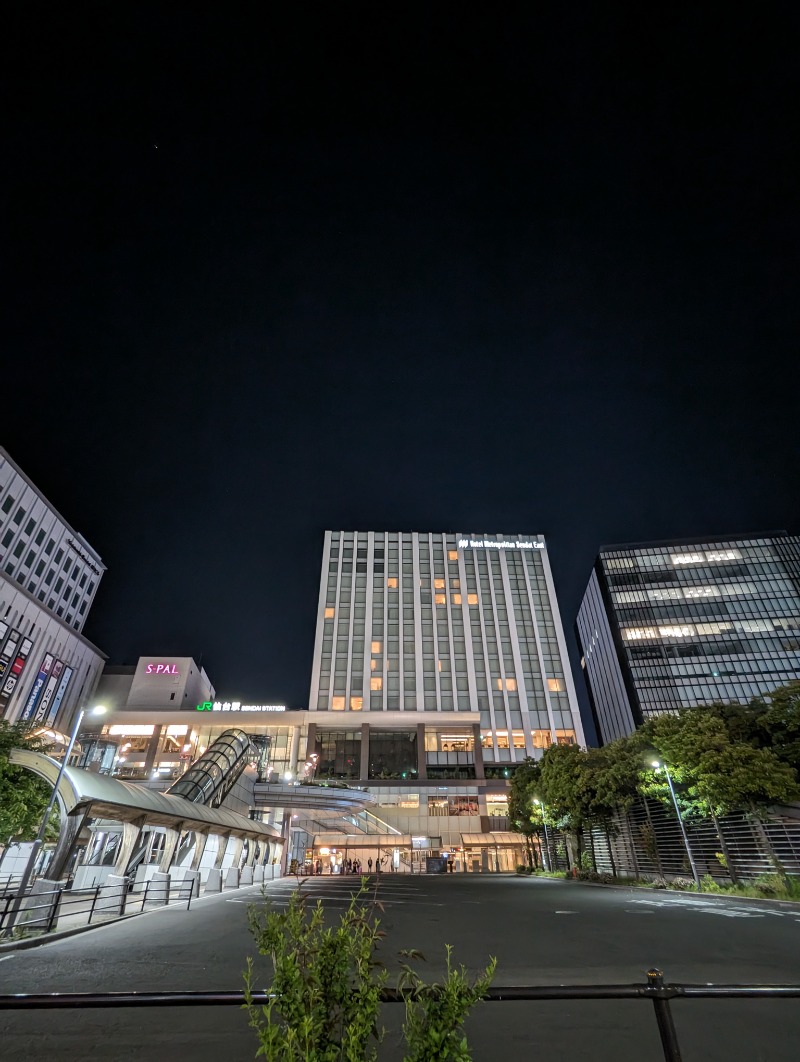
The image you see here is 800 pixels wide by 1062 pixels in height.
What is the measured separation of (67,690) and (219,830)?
60895 mm

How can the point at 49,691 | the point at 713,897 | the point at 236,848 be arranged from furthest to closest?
the point at 49,691, the point at 236,848, the point at 713,897

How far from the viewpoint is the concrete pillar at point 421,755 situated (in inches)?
2871

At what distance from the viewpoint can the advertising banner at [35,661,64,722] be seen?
73375mm

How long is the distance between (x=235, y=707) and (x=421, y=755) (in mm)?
28795

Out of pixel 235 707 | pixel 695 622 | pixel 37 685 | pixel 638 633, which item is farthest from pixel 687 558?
pixel 37 685

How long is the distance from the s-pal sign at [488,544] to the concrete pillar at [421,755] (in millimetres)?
35722

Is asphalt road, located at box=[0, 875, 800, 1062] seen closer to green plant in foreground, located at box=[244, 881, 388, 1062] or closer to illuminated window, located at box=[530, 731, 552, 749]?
green plant in foreground, located at box=[244, 881, 388, 1062]

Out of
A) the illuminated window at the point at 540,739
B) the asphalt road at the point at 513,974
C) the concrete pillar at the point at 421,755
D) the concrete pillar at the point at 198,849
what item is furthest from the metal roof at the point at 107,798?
the illuminated window at the point at 540,739

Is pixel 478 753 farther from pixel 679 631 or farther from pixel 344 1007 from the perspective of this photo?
pixel 344 1007

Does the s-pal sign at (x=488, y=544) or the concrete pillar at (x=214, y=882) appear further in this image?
the s-pal sign at (x=488, y=544)

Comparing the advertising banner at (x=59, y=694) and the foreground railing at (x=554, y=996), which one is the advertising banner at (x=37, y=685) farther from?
the foreground railing at (x=554, y=996)

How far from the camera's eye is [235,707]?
7856 centimetres

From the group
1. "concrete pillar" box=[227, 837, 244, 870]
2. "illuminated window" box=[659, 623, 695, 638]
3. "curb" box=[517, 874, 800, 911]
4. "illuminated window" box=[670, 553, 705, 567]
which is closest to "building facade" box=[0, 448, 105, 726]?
"concrete pillar" box=[227, 837, 244, 870]

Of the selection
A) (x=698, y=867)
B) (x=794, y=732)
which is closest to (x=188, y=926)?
(x=698, y=867)
